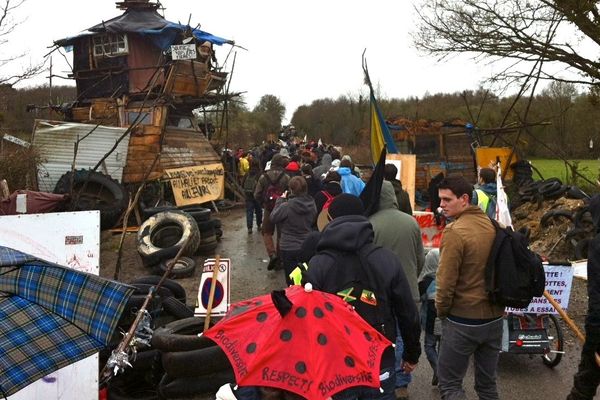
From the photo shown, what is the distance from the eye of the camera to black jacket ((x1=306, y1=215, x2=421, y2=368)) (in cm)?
344

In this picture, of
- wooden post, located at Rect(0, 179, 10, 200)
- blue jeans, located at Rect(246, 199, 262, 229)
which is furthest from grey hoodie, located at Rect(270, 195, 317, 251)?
blue jeans, located at Rect(246, 199, 262, 229)

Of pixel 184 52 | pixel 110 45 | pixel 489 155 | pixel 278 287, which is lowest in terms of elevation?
pixel 278 287

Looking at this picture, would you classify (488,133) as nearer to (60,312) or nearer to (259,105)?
(60,312)

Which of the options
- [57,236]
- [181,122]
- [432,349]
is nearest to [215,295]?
[57,236]

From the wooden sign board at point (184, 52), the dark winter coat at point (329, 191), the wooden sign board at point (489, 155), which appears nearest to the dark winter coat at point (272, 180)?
the dark winter coat at point (329, 191)

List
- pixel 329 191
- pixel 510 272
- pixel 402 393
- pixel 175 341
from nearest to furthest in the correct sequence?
pixel 510 272, pixel 402 393, pixel 175 341, pixel 329 191

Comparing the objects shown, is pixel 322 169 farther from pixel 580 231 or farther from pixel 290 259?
pixel 580 231

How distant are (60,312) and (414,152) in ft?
55.4

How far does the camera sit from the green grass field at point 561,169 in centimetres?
1808

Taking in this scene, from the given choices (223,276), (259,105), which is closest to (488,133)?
(223,276)

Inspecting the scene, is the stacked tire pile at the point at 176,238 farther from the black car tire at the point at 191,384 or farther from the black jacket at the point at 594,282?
the black jacket at the point at 594,282

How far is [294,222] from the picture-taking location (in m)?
7.57

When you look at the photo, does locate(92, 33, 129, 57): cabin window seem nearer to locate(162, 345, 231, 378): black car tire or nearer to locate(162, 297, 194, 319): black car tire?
locate(162, 297, 194, 319): black car tire

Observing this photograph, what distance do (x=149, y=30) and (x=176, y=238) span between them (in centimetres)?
1283
